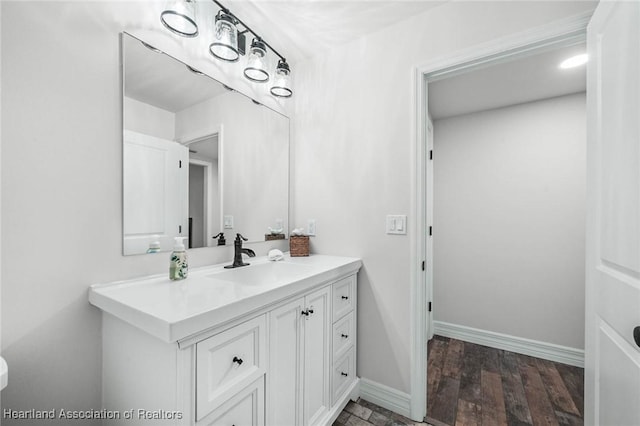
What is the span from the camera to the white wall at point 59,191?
895 millimetres

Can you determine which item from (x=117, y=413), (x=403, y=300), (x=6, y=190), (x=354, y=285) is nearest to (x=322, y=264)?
(x=354, y=285)

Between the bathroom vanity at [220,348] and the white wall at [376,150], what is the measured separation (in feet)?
1.22

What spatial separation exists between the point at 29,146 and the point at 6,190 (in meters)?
0.16

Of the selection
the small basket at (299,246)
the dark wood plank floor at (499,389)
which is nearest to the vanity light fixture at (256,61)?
the small basket at (299,246)

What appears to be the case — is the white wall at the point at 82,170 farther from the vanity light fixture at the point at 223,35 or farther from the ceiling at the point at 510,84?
the ceiling at the point at 510,84

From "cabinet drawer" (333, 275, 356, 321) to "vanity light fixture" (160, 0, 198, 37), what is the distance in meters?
1.50

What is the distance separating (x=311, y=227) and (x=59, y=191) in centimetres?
137

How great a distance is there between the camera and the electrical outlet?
200 cm

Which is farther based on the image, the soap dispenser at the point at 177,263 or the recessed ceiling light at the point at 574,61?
the recessed ceiling light at the point at 574,61

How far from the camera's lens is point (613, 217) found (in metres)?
0.89

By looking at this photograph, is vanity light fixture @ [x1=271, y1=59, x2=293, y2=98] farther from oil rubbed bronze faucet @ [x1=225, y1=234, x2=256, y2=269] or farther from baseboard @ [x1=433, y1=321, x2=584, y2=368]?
baseboard @ [x1=433, y1=321, x2=584, y2=368]

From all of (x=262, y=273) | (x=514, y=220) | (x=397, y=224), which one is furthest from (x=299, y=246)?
(x=514, y=220)

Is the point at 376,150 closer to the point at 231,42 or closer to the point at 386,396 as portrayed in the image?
the point at 231,42

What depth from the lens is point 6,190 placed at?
88 cm
